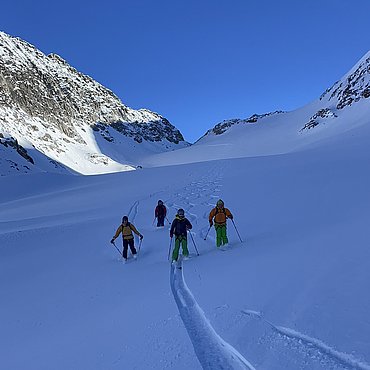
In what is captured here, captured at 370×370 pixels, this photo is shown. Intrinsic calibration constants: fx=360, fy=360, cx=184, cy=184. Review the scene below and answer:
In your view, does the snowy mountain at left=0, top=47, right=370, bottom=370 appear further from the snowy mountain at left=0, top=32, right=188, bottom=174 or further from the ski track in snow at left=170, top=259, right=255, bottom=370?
the snowy mountain at left=0, top=32, right=188, bottom=174

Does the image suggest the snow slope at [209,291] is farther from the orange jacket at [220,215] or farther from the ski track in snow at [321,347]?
the orange jacket at [220,215]

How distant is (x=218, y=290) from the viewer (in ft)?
21.4

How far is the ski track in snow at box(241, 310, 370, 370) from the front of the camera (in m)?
3.75

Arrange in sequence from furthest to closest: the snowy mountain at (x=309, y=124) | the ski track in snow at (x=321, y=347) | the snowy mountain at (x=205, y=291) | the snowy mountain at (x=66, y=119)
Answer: the snowy mountain at (x=66, y=119) < the snowy mountain at (x=309, y=124) < the snowy mountain at (x=205, y=291) < the ski track in snow at (x=321, y=347)

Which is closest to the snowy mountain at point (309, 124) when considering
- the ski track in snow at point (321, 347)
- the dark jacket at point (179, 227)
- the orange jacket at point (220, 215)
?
the orange jacket at point (220, 215)

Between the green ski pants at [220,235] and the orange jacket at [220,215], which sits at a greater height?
the orange jacket at [220,215]

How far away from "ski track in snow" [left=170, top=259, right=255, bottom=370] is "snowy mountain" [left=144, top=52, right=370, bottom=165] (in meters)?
38.8

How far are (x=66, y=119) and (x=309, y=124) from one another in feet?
198

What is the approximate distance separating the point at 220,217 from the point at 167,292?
384 cm

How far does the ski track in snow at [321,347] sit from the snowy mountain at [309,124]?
129 ft

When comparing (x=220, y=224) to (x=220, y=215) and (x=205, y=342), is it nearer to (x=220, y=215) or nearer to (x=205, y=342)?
(x=220, y=215)

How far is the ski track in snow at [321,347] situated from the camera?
3.75 meters

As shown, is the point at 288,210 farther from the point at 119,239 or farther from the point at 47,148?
the point at 47,148

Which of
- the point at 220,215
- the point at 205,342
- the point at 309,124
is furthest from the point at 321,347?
the point at 309,124
